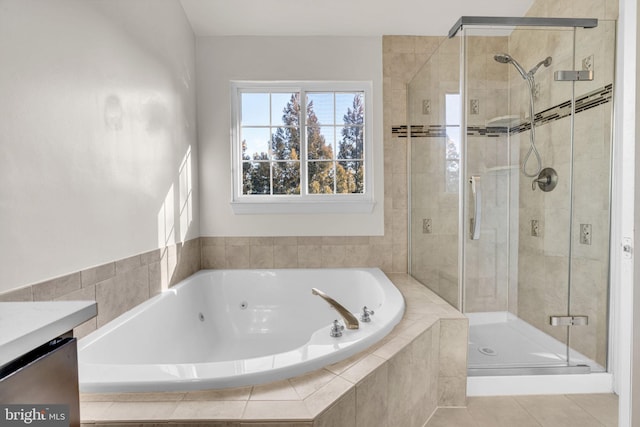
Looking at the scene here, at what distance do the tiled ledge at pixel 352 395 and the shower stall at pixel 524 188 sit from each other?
1.12 ft

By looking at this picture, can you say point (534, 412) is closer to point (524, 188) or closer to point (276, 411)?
point (524, 188)

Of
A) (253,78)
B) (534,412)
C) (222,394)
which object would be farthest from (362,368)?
(253,78)

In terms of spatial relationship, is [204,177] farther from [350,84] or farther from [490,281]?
[490,281]

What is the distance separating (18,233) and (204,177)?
66.4 inches

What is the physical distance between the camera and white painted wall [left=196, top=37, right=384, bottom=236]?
8.70 ft

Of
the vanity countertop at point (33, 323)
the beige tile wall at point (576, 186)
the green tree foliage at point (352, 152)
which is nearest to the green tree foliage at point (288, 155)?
the green tree foliage at point (352, 152)

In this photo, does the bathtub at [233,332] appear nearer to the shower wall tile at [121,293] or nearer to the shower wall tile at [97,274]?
the shower wall tile at [121,293]

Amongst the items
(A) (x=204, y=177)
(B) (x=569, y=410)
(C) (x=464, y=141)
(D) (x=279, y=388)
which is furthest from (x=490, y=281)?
(A) (x=204, y=177)

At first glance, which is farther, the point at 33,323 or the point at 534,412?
the point at 534,412

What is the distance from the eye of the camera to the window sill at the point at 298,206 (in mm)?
2656

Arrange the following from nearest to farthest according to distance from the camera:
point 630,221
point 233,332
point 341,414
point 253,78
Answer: point 630,221 < point 341,414 < point 233,332 < point 253,78

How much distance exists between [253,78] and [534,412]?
2817mm

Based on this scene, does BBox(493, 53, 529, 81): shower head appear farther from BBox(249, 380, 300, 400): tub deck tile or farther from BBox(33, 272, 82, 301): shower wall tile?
BBox(33, 272, 82, 301): shower wall tile

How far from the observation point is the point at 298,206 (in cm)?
266
